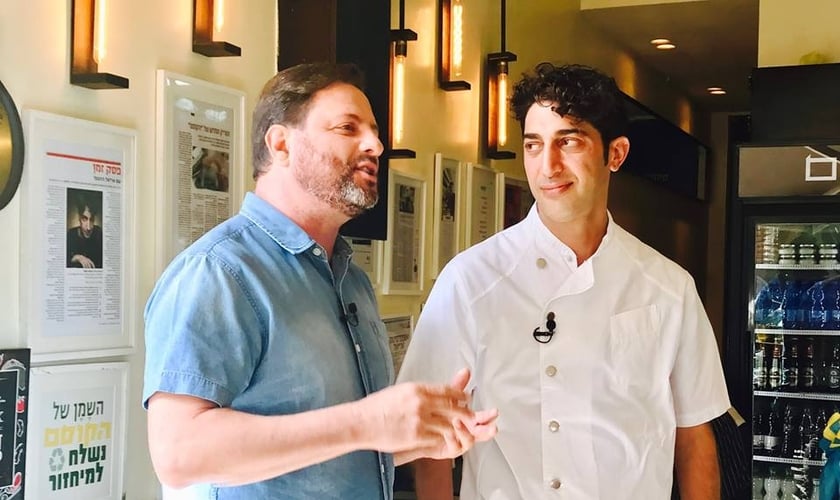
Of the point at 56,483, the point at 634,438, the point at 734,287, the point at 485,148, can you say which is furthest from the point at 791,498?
the point at 56,483

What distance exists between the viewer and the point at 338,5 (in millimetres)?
2727

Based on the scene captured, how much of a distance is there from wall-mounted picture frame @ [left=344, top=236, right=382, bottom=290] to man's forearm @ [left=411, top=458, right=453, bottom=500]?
142 cm

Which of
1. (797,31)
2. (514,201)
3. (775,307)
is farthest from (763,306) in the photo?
(797,31)

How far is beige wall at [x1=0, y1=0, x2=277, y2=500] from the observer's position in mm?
1888

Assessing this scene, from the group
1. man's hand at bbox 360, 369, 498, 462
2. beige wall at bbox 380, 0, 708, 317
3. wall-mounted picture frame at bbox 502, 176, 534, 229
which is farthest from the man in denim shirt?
wall-mounted picture frame at bbox 502, 176, 534, 229

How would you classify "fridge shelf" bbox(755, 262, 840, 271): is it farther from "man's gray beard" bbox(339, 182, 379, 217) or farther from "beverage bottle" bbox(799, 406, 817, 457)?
"man's gray beard" bbox(339, 182, 379, 217)

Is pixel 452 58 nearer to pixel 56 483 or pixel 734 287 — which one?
pixel 734 287

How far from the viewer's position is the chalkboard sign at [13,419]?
1.83 m

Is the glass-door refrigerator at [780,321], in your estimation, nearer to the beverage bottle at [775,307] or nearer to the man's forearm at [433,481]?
the beverage bottle at [775,307]

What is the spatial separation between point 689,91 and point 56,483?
→ 6.99m

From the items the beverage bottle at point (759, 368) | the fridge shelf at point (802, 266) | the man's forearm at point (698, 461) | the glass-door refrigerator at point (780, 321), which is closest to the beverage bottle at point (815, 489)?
the glass-door refrigerator at point (780, 321)

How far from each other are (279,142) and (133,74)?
0.78 metres

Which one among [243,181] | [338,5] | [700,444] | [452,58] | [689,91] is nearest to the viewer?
[700,444]

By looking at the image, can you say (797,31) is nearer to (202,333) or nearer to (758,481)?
(758,481)
